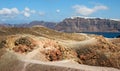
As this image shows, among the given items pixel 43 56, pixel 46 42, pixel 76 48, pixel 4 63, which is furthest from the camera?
pixel 76 48

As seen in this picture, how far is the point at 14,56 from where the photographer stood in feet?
85.7

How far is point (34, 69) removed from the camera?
22.9 meters

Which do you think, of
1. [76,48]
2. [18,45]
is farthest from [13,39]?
[76,48]

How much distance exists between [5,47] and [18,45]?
3.87 ft

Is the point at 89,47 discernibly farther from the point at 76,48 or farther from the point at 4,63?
the point at 4,63

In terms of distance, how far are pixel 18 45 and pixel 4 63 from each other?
3.02 meters

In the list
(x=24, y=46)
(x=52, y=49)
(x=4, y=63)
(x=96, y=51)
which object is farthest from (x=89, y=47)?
(x=4, y=63)

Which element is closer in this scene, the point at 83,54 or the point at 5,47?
the point at 5,47

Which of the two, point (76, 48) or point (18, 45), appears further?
point (76, 48)

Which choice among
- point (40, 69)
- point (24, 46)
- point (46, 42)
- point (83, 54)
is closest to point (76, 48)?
point (83, 54)

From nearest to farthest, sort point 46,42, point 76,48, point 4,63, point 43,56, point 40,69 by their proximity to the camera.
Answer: point 40,69 → point 4,63 → point 43,56 → point 46,42 → point 76,48

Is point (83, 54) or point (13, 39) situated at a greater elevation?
point (13, 39)

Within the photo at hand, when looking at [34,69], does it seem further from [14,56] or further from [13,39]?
[13,39]

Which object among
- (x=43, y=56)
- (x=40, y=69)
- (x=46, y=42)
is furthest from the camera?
(x=46, y=42)
